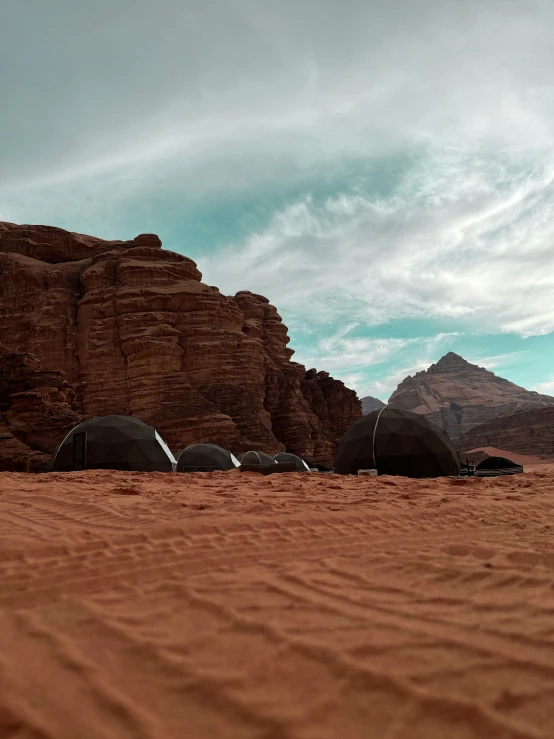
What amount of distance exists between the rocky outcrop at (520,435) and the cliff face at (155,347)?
33916 mm

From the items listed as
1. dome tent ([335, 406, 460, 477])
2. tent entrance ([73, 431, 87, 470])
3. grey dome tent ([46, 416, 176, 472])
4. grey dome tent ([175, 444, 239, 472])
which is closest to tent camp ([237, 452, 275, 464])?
grey dome tent ([175, 444, 239, 472])

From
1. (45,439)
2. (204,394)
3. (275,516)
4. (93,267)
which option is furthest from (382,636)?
(93,267)

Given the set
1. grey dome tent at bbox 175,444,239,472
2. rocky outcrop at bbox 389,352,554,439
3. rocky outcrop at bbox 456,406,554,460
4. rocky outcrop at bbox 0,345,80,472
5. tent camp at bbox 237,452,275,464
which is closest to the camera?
rocky outcrop at bbox 0,345,80,472

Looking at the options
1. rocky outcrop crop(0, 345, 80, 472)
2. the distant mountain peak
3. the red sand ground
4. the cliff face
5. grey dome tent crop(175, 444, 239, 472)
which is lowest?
the red sand ground

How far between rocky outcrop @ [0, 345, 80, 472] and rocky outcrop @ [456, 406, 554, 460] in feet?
191

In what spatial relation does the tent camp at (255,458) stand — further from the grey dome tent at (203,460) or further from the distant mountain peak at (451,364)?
the distant mountain peak at (451,364)

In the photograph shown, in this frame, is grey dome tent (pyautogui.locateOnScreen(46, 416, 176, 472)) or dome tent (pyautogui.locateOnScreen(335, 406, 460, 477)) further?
grey dome tent (pyautogui.locateOnScreen(46, 416, 176, 472))

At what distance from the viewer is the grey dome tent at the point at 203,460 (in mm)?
26219

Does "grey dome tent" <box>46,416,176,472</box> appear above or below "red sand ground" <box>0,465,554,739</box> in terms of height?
above

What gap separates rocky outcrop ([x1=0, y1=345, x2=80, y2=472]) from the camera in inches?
778

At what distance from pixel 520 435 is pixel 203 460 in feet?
208

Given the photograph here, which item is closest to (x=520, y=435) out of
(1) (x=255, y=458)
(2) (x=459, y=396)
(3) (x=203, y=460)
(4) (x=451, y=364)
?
(1) (x=255, y=458)

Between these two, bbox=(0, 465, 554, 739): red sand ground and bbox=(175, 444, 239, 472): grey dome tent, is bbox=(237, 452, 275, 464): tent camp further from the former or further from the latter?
bbox=(0, 465, 554, 739): red sand ground

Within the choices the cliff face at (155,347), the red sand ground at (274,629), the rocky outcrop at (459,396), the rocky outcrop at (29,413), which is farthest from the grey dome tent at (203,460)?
the rocky outcrop at (459,396)
